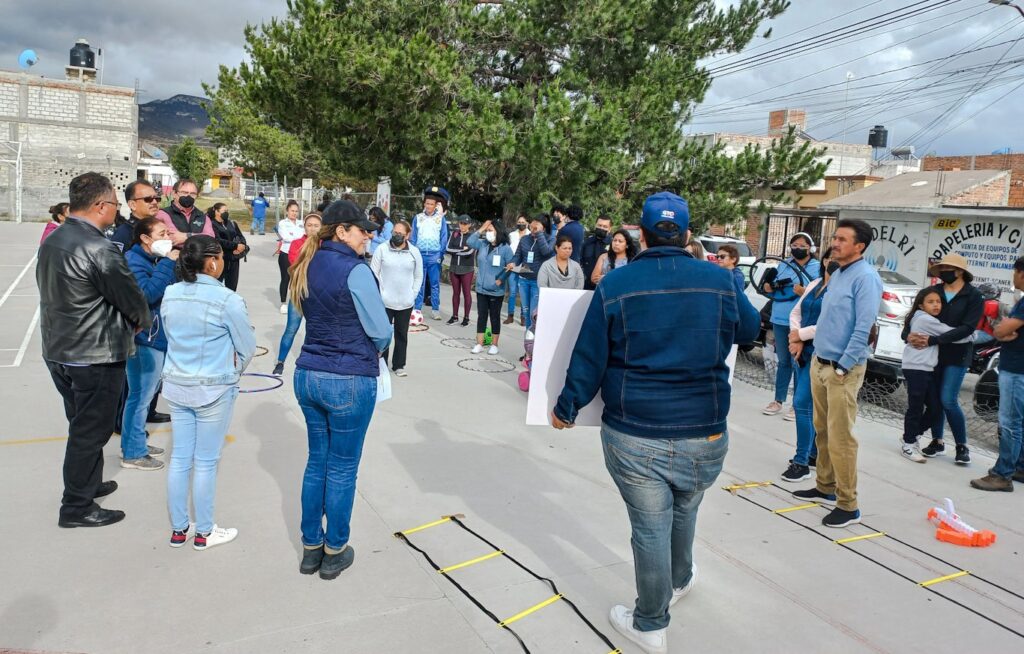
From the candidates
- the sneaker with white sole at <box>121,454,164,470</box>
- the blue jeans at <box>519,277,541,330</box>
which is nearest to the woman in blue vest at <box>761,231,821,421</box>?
the blue jeans at <box>519,277,541,330</box>

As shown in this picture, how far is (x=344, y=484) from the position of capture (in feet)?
11.9

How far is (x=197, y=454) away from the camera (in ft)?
12.6

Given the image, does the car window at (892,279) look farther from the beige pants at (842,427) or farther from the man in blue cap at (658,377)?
the man in blue cap at (658,377)

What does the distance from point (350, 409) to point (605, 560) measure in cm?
164

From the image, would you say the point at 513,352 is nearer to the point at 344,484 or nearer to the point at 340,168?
the point at 344,484

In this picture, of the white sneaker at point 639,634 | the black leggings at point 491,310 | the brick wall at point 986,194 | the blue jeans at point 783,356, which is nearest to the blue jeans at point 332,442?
the white sneaker at point 639,634

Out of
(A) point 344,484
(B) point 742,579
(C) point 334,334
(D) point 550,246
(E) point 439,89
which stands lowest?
(B) point 742,579

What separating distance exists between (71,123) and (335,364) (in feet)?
166

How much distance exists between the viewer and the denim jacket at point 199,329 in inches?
147

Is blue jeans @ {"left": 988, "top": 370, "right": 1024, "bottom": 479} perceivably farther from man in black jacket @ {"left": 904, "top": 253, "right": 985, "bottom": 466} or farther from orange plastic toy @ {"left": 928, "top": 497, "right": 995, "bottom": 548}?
orange plastic toy @ {"left": 928, "top": 497, "right": 995, "bottom": 548}

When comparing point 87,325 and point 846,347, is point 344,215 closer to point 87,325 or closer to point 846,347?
point 87,325

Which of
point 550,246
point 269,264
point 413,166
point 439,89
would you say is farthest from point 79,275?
point 269,264

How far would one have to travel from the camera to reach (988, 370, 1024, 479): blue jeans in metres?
5.45

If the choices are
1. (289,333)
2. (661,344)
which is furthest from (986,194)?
(661,344)
